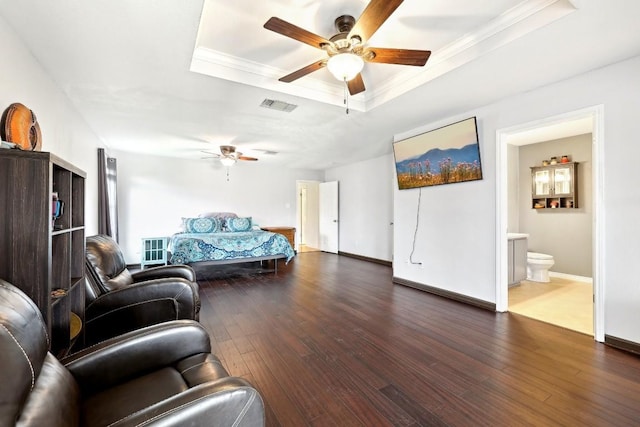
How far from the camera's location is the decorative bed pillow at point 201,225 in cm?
575

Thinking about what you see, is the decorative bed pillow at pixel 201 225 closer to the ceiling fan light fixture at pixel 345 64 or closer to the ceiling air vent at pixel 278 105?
the ceiling air vent at pixel 278 105

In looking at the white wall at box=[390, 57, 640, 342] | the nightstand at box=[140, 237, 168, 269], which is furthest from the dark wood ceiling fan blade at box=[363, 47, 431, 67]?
the nightstand at box=[140, 237, 168, 269]

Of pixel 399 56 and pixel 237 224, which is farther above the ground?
pixel 399 56

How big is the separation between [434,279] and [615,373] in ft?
6.50

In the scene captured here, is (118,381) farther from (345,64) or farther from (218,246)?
(218,246)

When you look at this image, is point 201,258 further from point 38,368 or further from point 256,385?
point 38,368

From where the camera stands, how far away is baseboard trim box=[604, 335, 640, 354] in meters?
2.24

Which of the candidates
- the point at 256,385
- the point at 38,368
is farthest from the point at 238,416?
the point at 256,385

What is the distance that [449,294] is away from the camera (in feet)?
12.0

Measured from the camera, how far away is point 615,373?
6.49ft

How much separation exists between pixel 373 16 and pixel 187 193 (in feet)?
19.6

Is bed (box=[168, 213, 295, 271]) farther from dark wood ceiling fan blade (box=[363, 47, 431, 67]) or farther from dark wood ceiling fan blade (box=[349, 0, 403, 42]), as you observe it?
dark wood ceiling fan blade (box=[349, 0, 403, 42])

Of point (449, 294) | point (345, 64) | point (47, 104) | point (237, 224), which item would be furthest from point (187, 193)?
point (449, 294)

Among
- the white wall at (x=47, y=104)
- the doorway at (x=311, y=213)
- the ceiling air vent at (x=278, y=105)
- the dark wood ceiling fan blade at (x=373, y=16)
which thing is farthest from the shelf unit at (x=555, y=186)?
the white wall at (x=47, y=104)
